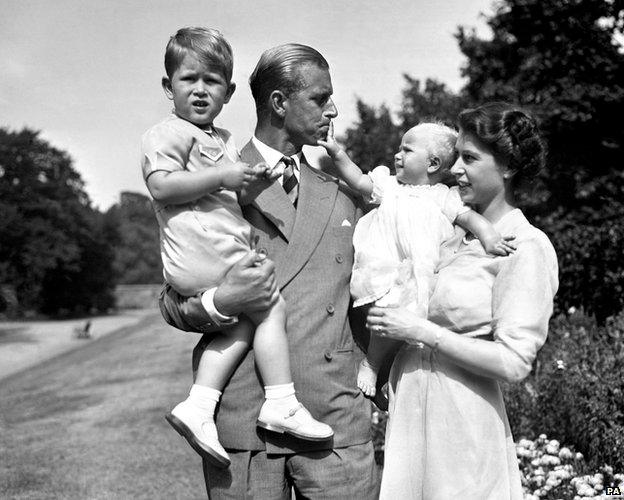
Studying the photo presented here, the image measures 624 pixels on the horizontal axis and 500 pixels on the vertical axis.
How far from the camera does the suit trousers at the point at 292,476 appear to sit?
2.74 metres

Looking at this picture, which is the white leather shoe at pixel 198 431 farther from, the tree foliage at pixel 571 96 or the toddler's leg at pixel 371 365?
the tree foliage at pixel 571 96

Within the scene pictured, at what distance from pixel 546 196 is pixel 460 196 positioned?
14.6 meters

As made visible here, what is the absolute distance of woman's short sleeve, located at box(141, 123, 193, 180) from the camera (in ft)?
8.79

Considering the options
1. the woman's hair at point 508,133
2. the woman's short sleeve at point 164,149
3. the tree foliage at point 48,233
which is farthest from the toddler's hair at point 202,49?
the tree foliage at point 48,233

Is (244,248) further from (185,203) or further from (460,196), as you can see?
(460,196)

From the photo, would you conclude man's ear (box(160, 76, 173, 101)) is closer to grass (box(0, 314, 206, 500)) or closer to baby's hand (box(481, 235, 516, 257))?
baby's hand (box(481, 235, 516, 257))

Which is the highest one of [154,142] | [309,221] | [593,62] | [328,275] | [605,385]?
[593,62]

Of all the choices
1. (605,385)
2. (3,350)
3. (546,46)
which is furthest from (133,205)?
(605,385)

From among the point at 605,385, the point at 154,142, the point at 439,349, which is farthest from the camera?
the point at 605,385

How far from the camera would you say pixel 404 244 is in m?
2.75

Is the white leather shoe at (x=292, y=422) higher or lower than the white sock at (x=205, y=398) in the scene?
lower

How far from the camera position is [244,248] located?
2.75 metres

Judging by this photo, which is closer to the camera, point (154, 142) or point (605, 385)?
point (154, 142)

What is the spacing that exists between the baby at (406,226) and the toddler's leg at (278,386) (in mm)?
320
